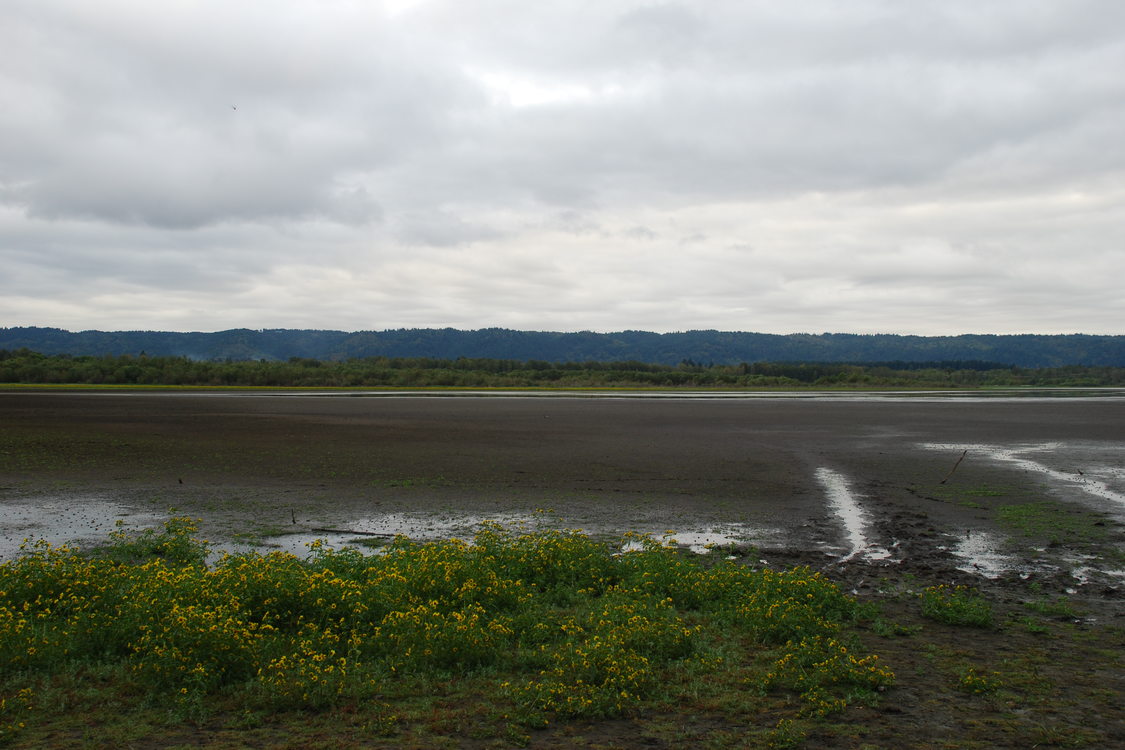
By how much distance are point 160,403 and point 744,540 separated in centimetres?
5476

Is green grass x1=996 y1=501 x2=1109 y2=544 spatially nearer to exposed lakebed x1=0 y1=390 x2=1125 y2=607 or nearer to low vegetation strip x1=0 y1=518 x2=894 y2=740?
exposed lakebed x1=0 y1=390 x2=1125 y2=607

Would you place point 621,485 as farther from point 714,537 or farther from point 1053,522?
point 1053,522

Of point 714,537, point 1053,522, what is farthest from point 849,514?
point 714,537

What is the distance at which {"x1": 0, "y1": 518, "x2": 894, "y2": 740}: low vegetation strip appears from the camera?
6969 millimetres

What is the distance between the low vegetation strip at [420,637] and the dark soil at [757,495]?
585 mm

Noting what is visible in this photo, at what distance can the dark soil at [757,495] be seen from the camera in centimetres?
664

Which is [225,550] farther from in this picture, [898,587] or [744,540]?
[898,587]

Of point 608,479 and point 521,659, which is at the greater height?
point 521,659

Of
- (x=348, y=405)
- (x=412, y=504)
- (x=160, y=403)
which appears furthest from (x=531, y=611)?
(x=160, y=403)

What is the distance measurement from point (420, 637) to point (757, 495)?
13.2 meters

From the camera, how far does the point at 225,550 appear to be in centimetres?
1295

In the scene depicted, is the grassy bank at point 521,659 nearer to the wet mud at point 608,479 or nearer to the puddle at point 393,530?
the puddle at point 393,530

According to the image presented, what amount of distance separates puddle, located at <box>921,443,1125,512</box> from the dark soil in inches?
23.3

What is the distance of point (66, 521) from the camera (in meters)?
15.3
